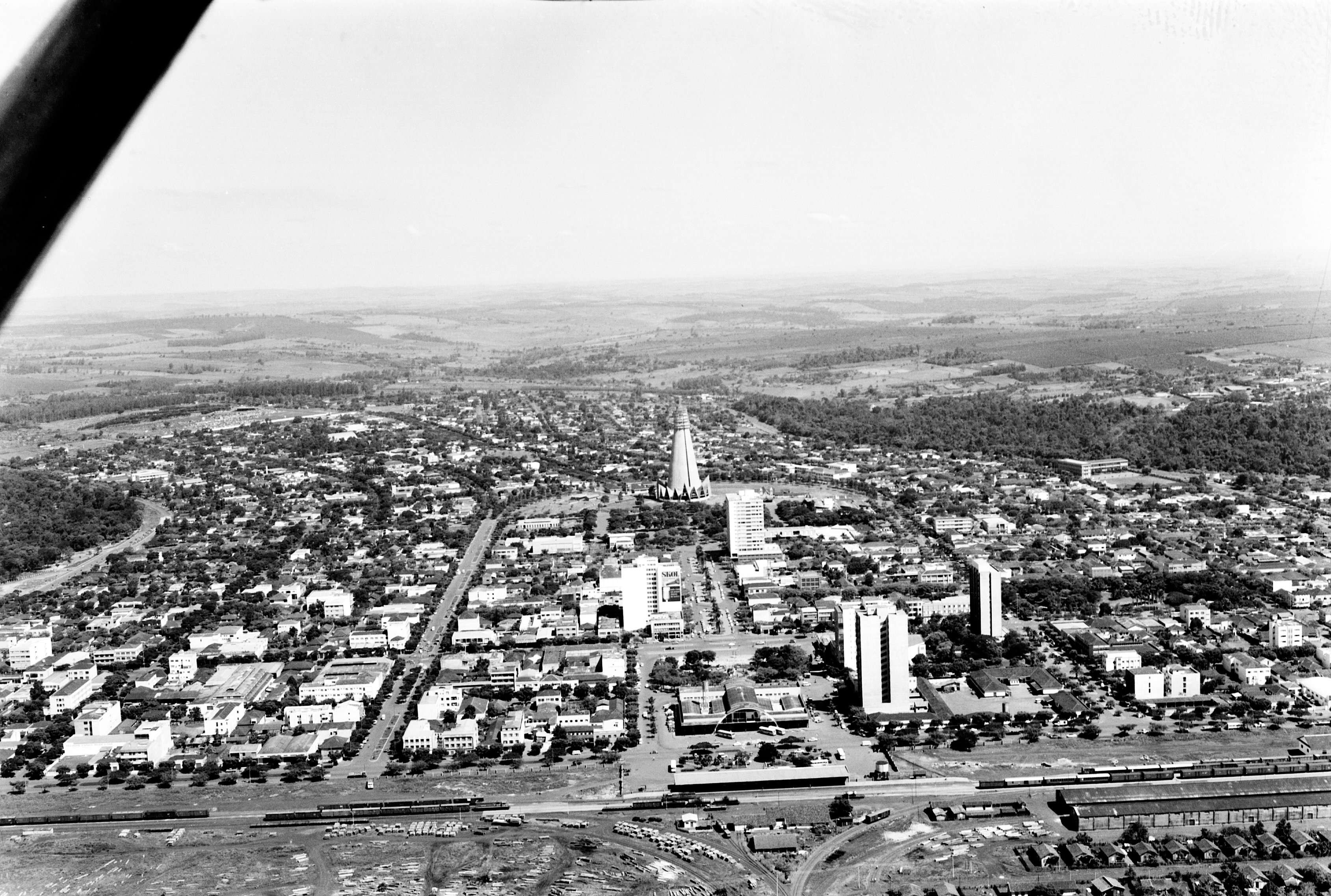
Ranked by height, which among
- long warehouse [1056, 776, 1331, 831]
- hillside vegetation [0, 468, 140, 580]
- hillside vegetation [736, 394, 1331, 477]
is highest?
hillside vegetation [0, 468, 140, 580]

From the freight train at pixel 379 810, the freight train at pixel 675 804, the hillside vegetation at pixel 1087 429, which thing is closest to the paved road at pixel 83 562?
the freight train at pixel 379 810

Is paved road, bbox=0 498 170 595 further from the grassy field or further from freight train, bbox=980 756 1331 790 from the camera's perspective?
freight train, bbox=980 756 1331 790

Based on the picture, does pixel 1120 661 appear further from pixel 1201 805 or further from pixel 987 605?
pixel 1201 805

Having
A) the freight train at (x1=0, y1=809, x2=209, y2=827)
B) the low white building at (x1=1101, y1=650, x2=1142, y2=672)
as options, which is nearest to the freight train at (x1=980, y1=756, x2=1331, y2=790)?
the low white building at (x1=1101, y1=650, x2=1142, y2=672)

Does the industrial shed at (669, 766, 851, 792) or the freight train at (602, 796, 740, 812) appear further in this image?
the industrial shed at (669, 766, 851, 792)

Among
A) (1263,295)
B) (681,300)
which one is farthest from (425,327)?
(1263,295)

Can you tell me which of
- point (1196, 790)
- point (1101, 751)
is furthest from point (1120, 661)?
point (1196, 790)

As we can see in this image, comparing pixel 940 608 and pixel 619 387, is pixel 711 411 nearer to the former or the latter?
pixel 619 387
